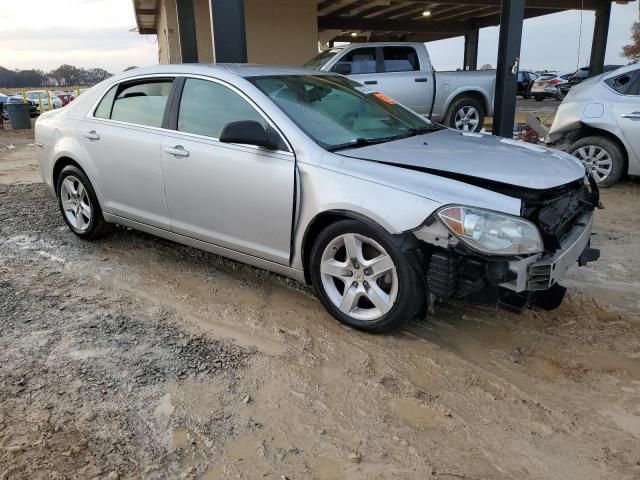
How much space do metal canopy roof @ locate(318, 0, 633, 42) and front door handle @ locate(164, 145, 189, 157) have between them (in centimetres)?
1273

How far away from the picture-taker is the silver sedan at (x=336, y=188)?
9.34 ft

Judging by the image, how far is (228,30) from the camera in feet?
19.6

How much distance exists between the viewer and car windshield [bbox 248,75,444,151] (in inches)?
138

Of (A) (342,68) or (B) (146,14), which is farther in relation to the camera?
(B) (146,14)

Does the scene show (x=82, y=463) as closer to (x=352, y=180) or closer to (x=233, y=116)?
(x=352, y=180)

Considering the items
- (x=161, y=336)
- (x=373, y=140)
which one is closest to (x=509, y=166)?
(x=373, y=140)

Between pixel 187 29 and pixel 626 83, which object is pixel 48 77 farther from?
pixel 626 83

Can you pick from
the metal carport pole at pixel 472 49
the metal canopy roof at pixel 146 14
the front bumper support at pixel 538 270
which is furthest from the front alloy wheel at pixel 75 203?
the metal carport pole at pixel 472 49

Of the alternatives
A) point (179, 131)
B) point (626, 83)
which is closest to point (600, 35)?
point (626, 83)

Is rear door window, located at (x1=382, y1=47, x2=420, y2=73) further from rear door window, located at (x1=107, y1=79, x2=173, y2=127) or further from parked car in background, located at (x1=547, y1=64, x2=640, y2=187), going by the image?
rear door window, located at (x1=107, y1=79, x2=173, y2=127)

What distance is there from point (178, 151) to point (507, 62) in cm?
600

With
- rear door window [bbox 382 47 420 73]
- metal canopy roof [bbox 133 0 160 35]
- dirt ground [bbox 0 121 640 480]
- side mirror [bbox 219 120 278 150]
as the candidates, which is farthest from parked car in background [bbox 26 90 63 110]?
side mirror [bbox 219 120 278 150]

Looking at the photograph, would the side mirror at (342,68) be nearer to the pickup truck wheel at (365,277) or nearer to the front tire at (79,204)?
the front tire at (79,204)

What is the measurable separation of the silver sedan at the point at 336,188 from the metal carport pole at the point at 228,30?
1672mm
